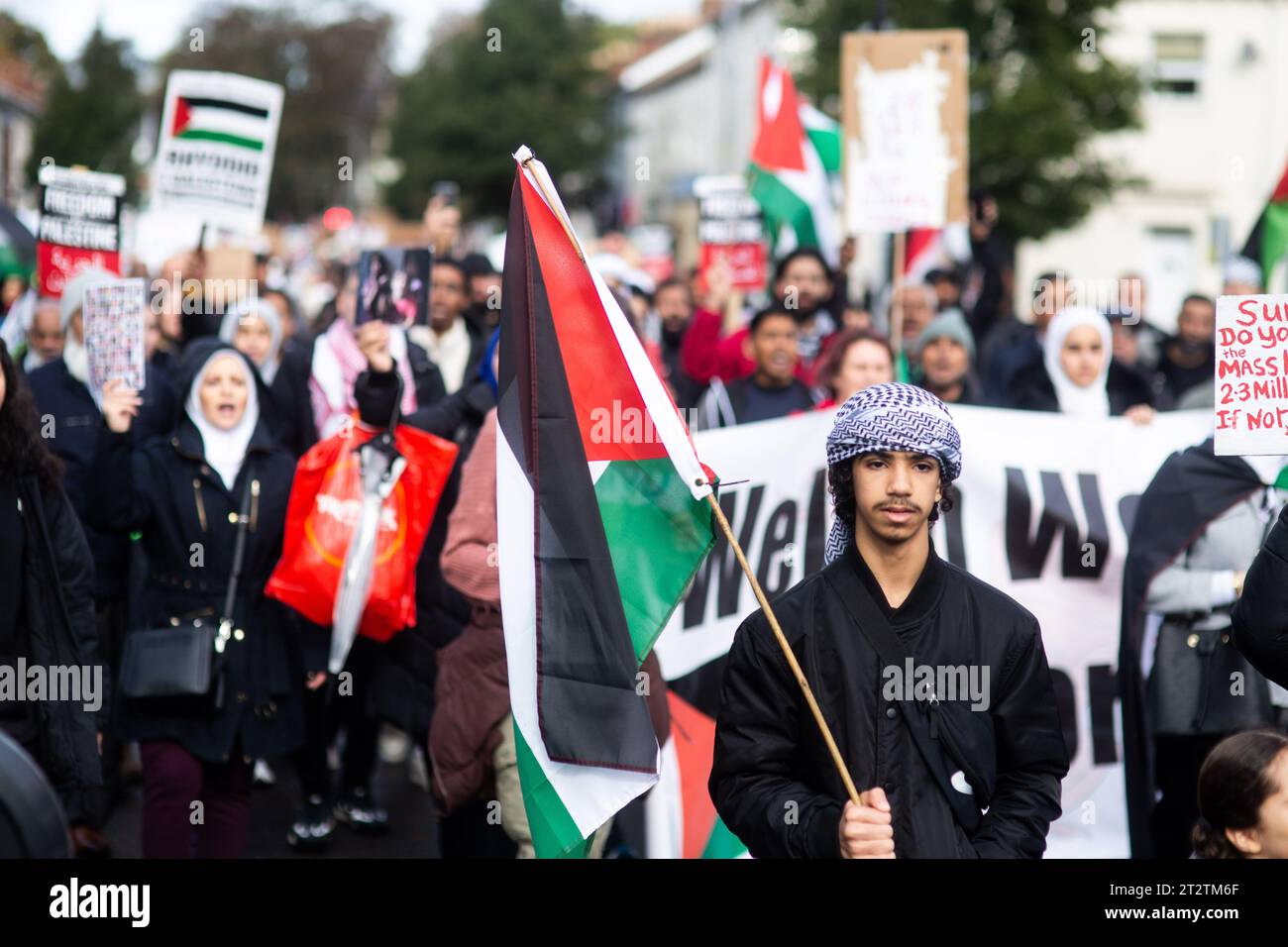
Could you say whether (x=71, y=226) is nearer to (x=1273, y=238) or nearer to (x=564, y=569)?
(x=564, y=569)

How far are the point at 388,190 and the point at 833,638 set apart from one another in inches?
2828

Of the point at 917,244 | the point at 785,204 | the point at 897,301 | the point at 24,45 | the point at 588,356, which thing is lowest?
the point at 588,356

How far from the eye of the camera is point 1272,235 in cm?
1034

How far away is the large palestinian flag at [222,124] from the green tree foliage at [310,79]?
51408 millimetres

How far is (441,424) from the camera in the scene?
6988 millimetres

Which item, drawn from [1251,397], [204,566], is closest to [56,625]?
[204,566]

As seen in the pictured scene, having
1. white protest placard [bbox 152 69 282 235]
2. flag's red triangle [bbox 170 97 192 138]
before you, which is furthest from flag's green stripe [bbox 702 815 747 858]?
flag's red triangle [bbox 170 97 192 138]

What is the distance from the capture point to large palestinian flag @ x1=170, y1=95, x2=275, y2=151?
9547 mm

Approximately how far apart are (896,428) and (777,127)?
8.85 meters

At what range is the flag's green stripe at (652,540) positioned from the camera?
4242 mm

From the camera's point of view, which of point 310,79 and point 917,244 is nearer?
point 917,244

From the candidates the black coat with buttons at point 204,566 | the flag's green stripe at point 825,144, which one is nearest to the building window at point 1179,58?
the flag's green stripe at point 825,144

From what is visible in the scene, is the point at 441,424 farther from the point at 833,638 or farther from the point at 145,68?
the point at 145,68

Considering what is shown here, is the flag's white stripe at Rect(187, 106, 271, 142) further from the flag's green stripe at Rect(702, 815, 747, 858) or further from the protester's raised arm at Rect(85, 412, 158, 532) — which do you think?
the flag's green stripe at Rect(702, 815, 747, 858)
